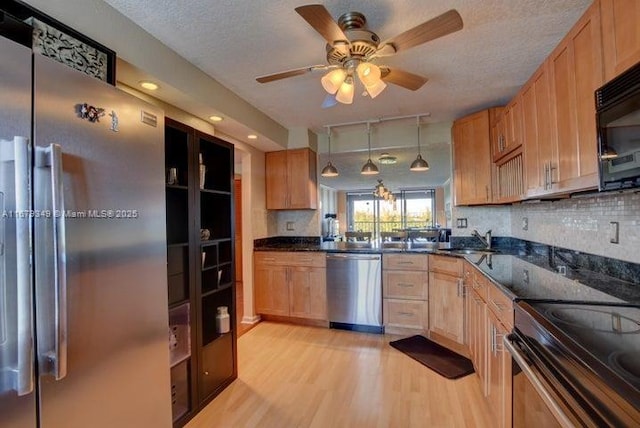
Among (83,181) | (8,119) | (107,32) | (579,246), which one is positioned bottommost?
(579,246)

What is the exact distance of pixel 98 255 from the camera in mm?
1107

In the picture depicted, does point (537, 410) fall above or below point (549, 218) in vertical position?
below

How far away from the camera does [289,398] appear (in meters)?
2.18

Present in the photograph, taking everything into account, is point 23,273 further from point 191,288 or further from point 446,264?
point 446,264

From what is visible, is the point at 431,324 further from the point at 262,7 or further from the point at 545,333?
the point at 262,7

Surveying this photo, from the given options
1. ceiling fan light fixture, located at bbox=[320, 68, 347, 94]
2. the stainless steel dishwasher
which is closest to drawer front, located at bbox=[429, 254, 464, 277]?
the stainless steel dishwasher

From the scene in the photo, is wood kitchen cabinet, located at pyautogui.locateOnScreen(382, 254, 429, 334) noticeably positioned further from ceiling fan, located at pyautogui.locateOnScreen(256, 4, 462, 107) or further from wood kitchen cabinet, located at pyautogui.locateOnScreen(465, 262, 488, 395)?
ceiling fan, located at pyautogui.locateOnScreen(256, 4, 462, 107)

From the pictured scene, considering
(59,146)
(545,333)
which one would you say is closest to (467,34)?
(545,333)

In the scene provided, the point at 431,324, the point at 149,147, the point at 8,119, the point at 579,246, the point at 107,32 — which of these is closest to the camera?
the point at 8,119

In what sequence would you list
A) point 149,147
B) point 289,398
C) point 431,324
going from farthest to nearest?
point 431,324 < point 289,398 < point 149,147

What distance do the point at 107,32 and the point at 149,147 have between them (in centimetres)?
75

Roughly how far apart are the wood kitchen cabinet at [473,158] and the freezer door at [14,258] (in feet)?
10.9

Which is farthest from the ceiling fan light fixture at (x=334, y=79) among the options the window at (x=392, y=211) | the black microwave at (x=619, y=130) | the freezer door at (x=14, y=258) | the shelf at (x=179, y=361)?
the window at (x=392, y=211)

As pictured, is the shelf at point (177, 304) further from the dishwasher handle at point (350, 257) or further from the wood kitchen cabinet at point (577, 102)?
the wood kitchen cabinet at point (577, 102)
